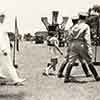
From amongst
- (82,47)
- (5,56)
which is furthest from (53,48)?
(5,56)

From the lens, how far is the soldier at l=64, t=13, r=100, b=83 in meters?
2.66

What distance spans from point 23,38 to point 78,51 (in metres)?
0.50

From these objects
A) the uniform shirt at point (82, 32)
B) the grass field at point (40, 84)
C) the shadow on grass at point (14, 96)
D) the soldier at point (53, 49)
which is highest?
the uniform shirt at point (82, 32)

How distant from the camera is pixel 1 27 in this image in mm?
2682

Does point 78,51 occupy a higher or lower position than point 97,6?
lower

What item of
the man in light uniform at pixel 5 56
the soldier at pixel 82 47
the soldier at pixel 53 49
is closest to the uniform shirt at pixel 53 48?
the soldier at pixel 53 49

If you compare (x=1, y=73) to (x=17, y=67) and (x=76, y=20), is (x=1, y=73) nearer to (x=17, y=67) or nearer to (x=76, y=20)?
(x=17, y=67)

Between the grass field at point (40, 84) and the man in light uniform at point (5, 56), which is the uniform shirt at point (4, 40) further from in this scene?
the grass field at point (40, 84)

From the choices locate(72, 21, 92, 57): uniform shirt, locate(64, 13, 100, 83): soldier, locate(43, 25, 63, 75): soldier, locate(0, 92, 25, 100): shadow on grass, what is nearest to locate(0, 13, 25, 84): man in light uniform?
locate(0, 92, 25, 100): shadow on grass

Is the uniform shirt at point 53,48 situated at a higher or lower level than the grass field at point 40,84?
A: higher

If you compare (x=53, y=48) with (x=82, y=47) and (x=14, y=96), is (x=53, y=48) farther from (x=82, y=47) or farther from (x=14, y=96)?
(x=14, y=96)

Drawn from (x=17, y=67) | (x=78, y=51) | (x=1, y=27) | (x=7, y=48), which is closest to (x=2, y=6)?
(x=1, y=27)

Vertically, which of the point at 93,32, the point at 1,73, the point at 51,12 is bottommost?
the point at 1,73

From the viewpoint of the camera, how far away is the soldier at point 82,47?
266 cm
